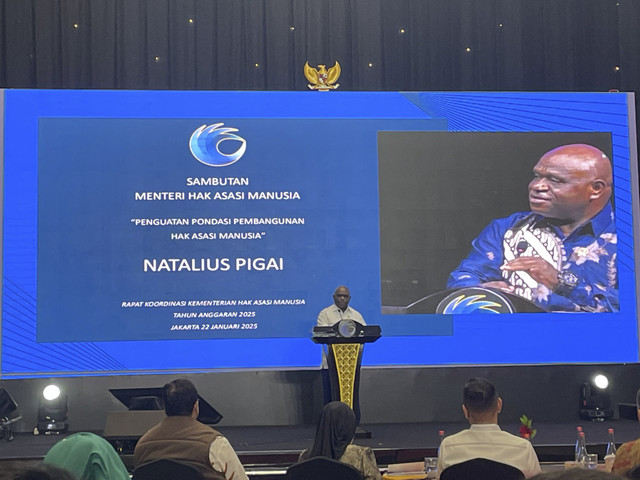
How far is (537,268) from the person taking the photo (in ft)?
23.7

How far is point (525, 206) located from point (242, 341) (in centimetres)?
267

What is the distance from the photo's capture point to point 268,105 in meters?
7.22

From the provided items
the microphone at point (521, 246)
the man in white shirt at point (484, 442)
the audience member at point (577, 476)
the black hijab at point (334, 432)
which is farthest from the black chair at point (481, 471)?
the microphone at point (521, 246)

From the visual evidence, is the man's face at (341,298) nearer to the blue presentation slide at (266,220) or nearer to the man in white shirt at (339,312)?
the man in white shirt at (339,312)

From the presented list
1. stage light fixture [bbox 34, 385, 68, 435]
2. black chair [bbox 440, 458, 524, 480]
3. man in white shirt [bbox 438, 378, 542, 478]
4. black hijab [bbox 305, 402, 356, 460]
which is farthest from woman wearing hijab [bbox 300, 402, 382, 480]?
stage light fixture [bbox 34, 385, 68, 435]

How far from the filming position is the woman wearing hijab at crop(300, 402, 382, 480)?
119 inches

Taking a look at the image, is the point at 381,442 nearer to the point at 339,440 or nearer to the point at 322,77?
the point at 339,440

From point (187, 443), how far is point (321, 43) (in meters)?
5.41

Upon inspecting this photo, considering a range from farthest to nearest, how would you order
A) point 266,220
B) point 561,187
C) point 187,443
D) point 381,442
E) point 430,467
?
point 561,187, point 266,220, point 381,442, point 430,467, point 187,443

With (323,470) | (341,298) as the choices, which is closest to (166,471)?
(323,470)

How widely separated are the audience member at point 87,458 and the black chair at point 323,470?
2.59 ft

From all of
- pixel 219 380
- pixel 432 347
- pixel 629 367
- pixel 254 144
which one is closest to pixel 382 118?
pixel 254 144

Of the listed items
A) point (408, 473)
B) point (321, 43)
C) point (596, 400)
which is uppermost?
point (321, 43)

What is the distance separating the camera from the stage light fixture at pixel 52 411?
22.8 ft
